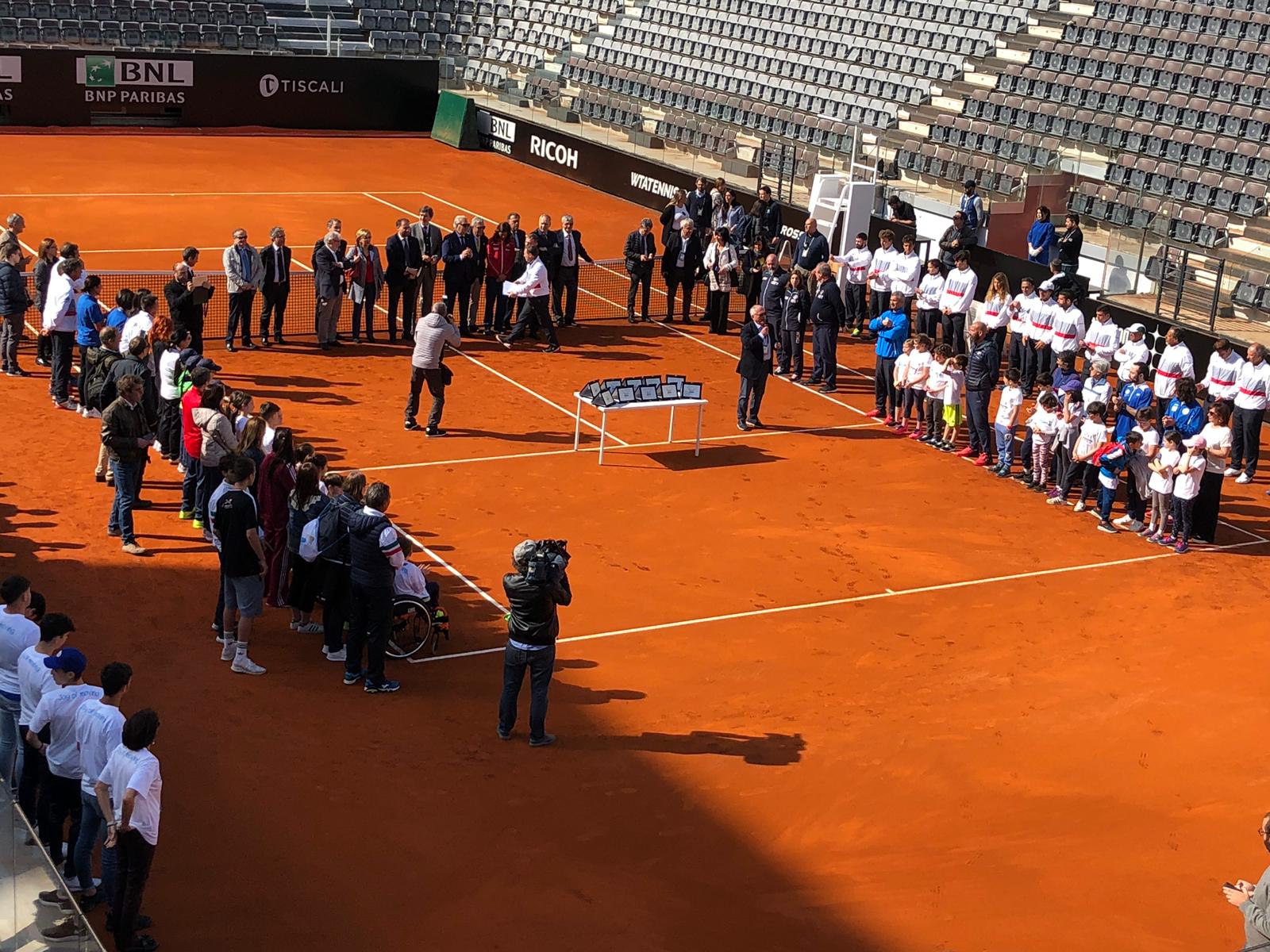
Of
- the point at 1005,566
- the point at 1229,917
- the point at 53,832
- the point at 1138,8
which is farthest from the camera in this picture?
the point at 1138,8

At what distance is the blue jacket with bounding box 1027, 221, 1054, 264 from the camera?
27.2m

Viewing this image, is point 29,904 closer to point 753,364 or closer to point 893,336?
point 753,364

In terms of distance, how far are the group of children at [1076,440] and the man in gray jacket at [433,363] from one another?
6.42m

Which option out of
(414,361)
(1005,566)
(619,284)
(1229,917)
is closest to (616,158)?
(619,284)

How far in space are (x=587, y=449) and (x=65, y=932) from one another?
13.6 meters

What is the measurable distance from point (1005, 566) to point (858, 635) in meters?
2.98

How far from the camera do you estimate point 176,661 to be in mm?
14055

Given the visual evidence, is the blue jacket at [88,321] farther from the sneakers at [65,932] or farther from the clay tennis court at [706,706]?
the sneakers at [65,932]

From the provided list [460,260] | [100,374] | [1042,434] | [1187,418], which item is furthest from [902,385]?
[100,374]

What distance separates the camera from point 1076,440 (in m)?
20.2

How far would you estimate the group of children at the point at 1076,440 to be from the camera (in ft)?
62.3

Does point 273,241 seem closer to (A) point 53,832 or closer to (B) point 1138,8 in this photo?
(A) point 53,832

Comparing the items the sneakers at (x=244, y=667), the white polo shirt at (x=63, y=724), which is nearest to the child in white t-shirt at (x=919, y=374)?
the sneakers at (x=244, y=667)

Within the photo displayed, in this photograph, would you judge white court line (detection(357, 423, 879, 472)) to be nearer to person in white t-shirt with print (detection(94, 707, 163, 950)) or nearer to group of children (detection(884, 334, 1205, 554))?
group of children (detection(884, 334, 1205, 554))
